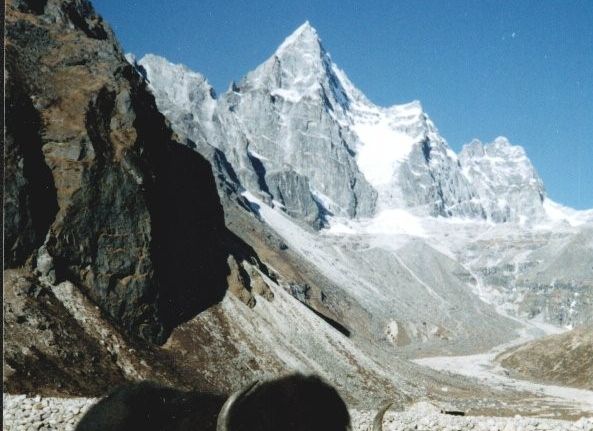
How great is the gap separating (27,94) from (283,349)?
107ft

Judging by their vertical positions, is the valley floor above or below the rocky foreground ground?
above

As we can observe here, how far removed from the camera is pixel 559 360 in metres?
100

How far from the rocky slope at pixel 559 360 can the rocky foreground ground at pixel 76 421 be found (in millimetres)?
80909

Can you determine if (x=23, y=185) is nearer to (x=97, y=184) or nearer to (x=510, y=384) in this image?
(x=97, y=184)

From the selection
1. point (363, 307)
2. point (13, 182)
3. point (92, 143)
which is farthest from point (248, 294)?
point (363, 307)

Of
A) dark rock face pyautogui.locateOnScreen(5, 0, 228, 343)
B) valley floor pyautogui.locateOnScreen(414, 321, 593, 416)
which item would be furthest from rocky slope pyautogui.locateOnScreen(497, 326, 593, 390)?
dark rock face pyautogui.locateOnScreen(5, 0, 228, 343)

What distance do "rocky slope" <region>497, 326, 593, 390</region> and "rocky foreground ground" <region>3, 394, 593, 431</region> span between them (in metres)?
80.9

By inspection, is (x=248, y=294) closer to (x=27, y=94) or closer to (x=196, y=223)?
(x=196, y=223)

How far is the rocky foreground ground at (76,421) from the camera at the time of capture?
12.9 metres

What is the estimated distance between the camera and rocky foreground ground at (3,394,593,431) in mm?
12875

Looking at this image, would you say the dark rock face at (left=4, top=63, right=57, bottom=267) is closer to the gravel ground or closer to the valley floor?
the gravel ground

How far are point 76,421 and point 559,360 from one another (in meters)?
→ 106

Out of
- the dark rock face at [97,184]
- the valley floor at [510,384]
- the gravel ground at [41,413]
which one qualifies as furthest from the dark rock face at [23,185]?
the valley floor at [510,384]

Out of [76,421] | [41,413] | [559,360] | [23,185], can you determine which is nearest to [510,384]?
[559,360]
